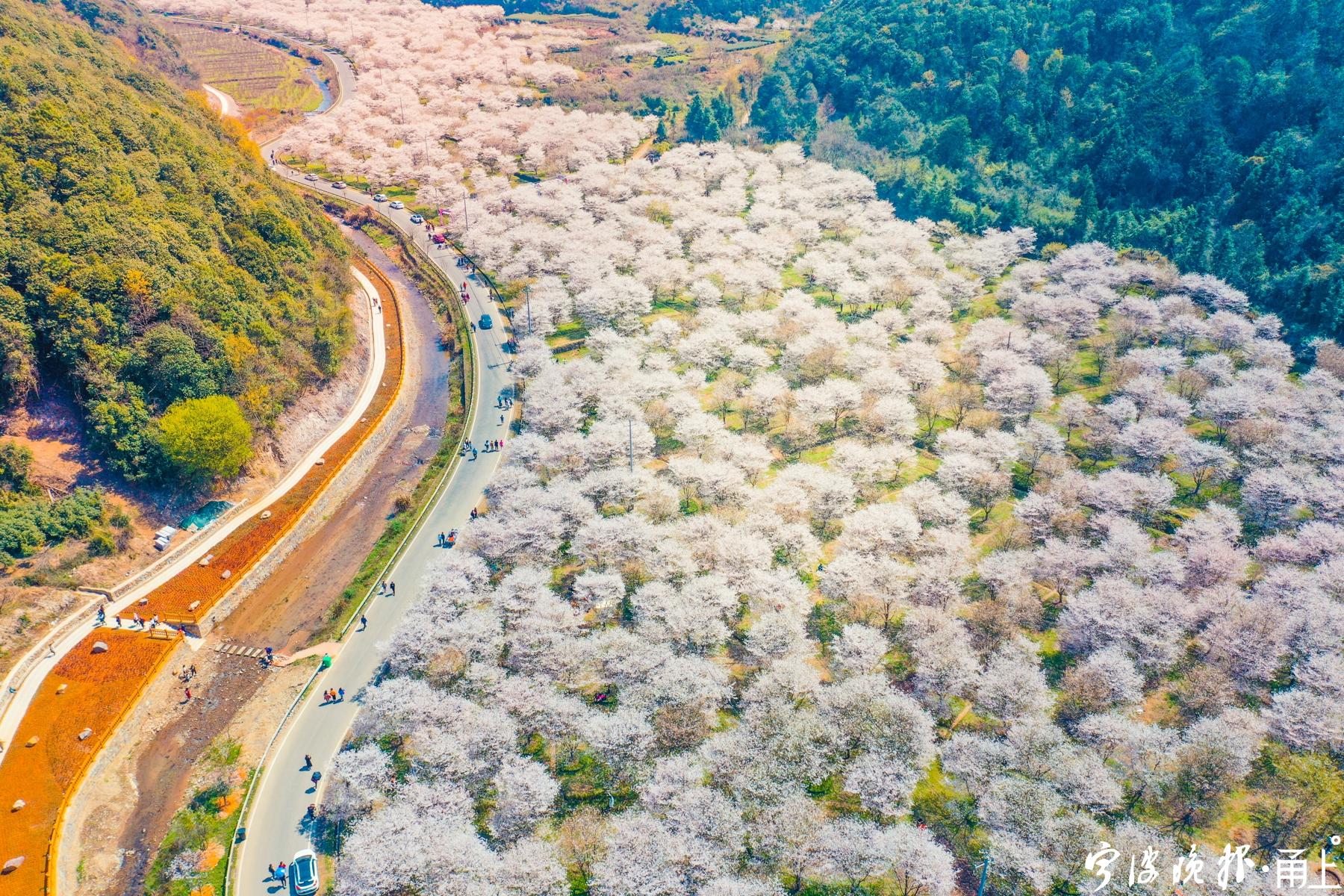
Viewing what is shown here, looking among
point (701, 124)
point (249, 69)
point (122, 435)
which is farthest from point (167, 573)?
point (249, 69)

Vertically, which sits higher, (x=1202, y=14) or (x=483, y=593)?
(x=1202, y=14)

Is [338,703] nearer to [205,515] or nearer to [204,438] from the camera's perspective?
[205,515]

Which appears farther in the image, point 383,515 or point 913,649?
point 383,515

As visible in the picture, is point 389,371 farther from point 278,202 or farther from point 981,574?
point 981,574

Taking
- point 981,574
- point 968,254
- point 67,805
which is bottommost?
point 67,805

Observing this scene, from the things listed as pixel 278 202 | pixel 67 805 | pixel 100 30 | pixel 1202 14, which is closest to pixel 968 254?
pixel 1202 14

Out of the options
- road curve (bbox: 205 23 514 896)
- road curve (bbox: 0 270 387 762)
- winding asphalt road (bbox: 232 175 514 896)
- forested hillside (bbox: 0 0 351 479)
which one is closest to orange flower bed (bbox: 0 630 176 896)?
road curve (bbox: 0 270 387 762)

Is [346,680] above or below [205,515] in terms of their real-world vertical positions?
below
